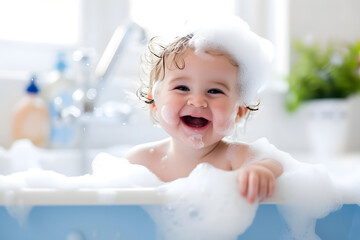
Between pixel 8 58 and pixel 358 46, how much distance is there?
4.64ft

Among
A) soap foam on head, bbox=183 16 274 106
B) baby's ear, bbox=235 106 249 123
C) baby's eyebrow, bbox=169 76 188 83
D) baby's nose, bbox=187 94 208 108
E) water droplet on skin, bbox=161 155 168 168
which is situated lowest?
water droplet on skin, bbox=161 155 168 168

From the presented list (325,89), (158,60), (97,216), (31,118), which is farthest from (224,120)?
(325,89)

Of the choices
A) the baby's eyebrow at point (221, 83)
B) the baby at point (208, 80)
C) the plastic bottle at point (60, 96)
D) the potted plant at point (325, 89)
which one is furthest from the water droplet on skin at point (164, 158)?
the potted plant at point (325, 89)

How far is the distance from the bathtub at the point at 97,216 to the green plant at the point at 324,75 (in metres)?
1.27

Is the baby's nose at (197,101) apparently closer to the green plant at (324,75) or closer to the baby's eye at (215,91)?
the baby's eye at (215,91)

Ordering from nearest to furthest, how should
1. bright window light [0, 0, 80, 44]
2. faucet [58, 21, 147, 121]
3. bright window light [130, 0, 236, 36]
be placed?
faucet [58, 21, 147, 121], bright window light [0, 0, 80, 44], bright window light [130, 0, 236, 36]

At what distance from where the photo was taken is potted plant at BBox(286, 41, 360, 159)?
6.35ft

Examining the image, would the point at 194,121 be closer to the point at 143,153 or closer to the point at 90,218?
the point at 143,153

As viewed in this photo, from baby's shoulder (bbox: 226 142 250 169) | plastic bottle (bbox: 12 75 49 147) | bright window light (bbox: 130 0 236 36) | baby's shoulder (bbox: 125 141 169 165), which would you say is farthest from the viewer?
bright window light (bbox: 130 0 236 36)

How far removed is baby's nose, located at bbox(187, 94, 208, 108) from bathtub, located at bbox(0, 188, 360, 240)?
0.24 meters

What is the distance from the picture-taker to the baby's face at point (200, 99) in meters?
0.92

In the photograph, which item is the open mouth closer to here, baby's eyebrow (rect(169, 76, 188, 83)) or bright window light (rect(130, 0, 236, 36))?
baby's eyebrow (rect(169, 76, 188, 83))

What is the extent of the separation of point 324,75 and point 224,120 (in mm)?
1208

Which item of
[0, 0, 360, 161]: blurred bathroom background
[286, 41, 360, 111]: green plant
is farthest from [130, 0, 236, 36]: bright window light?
[286, 41, 360, 111]: green plant
